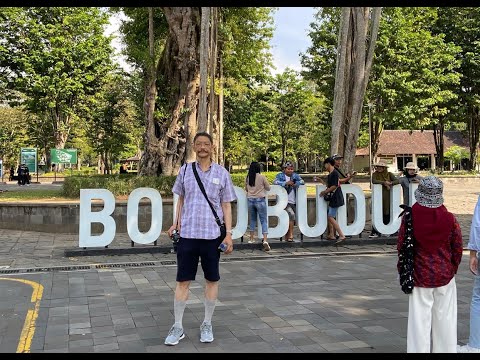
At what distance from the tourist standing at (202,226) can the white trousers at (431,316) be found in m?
1.79

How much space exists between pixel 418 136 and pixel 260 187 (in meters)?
54.3

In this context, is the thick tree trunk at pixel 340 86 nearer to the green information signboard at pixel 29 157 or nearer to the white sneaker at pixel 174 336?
the white sneaker at pixel 174 336

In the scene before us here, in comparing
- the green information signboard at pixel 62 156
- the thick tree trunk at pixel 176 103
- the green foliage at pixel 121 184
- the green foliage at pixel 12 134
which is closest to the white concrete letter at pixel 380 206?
the green foliage at pixel 121 184

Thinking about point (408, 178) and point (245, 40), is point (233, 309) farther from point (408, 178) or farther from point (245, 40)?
point (245, 40)

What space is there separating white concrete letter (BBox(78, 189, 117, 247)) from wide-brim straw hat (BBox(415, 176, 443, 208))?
6720mm

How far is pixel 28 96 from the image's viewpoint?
3316cm

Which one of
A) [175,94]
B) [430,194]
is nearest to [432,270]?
[430,194]

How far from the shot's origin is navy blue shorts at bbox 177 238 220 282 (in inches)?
186

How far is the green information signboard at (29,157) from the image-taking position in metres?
34.0

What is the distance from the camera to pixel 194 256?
4754mm

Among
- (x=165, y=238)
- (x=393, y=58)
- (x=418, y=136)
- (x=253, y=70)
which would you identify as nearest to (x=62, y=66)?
(x=253, y=70)

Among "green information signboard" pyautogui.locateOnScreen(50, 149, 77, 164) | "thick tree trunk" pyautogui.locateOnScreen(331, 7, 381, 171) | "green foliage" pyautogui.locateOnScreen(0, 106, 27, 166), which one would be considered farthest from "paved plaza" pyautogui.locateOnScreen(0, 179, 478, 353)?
"green foliage" pyautogui.locateOnScreen(0, 106, 27, 166)

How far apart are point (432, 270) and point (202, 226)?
82.2 inches

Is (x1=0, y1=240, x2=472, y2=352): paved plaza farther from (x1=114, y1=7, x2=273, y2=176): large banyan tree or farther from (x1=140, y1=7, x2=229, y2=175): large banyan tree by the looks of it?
(x1=140, y1=7, x2=229, y2=175): large banyan tree
